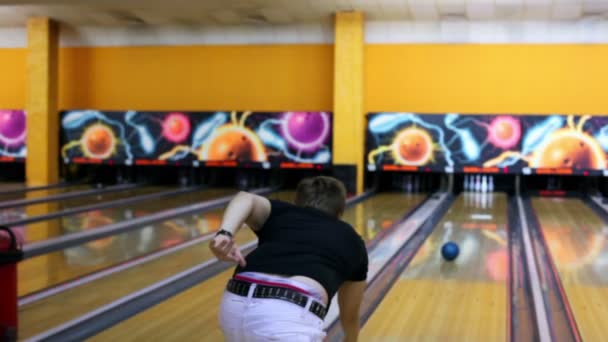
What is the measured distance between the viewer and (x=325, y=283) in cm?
216

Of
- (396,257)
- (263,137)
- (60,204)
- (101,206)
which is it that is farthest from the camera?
(263,137)

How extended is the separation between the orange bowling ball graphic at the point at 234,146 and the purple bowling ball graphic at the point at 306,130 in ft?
1.68

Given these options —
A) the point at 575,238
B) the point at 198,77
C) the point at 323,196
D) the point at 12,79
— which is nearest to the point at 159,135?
the point at 198,77

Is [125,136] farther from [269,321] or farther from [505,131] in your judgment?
[269,321]

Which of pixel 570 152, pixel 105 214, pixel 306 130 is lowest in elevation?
pixel 105 214

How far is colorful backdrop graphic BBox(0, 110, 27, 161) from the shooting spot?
12.9 metres

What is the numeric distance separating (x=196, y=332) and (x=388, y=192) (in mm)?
7939

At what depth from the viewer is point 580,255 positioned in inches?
259

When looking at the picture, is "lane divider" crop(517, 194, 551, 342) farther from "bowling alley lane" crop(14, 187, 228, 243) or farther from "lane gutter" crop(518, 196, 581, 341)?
"bowling alley lane" crop(14, 187, 228, 243)

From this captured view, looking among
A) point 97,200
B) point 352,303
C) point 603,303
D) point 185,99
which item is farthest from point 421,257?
point 185,99

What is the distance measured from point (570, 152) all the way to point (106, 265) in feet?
24.8

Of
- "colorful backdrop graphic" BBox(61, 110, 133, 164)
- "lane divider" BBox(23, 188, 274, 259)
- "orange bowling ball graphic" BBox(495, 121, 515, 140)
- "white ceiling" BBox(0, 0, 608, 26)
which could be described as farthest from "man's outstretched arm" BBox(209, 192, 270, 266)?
"colorful backdrop graphic" BBox(61, 110, 133, 164)

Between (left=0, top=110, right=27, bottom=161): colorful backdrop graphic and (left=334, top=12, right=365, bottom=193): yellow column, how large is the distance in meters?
5.29

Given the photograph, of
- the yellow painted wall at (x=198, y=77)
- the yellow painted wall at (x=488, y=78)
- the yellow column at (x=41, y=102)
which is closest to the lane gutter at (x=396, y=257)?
the yellow painted wall at (x=488, y=78)
